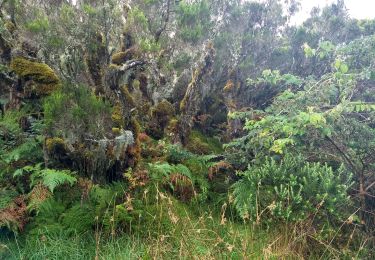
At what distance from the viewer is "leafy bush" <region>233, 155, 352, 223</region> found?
4426 mm

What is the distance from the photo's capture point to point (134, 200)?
14.9 feet

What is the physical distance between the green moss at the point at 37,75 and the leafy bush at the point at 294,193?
10.2 ft

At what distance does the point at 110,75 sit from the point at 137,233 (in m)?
2.71

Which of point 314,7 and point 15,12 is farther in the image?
point 314,7

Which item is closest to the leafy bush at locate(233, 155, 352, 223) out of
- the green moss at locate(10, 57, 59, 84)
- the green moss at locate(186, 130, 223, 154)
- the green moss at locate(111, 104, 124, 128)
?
the green moss at locate(186, 130, 223, 154)

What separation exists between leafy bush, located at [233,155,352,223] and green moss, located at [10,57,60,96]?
312 centimetres

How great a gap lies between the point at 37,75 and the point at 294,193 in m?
4.00

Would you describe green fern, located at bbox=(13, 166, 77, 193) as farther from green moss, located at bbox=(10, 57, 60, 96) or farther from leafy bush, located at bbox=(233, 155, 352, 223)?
leafy bush, located at bbox=(233, 155, 352, 223)

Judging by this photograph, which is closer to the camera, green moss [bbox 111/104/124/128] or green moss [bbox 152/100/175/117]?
green moss [bbox 111/104/124/128]

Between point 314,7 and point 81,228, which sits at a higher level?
point 314,7

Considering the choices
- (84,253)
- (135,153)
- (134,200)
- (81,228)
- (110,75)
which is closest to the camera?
(84,253)

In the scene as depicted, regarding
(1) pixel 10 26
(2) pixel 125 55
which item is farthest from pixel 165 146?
(1) pixel 10 26

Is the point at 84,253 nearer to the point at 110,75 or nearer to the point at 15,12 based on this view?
the point at 110,75

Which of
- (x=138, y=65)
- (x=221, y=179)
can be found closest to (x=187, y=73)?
(x=138, y=65)
